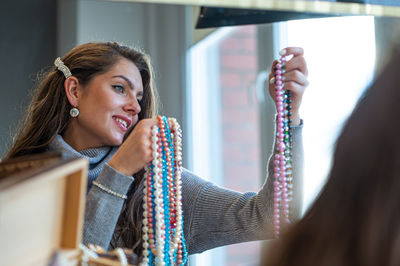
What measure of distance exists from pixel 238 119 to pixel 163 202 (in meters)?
1.57

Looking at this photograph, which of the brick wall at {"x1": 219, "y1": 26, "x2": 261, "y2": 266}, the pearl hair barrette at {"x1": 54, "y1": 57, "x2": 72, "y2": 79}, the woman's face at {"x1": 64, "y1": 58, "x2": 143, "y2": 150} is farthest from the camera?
the brick wall at {"x1": 219, "y1": 26, "x2": 261, "y2": 266}

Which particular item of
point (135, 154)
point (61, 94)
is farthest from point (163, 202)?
point (61, 94)

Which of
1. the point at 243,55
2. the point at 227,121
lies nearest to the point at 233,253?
the point at 227,121

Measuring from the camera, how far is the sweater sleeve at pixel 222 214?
4.51ft

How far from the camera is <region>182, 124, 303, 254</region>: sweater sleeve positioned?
1.38m

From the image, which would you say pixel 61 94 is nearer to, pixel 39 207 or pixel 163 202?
pixel 163 202

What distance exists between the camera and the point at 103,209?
123 centimetres

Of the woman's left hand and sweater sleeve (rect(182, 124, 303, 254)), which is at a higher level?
the woman's left hand

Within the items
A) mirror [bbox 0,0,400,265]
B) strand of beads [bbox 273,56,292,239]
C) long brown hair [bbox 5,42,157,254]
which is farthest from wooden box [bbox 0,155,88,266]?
long brown hair [bbox 5,42,157,254]

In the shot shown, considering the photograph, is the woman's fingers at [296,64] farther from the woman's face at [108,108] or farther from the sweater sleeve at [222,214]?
the woman's face at [108,108]

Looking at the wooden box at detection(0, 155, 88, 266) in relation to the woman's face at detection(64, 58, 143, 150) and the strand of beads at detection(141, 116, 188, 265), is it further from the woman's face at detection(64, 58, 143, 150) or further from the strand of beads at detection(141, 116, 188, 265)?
the woman's face at detection(64, 58, 143, 150)

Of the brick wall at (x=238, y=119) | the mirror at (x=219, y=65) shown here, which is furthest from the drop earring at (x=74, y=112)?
the brick wall at (x=238, y=119)

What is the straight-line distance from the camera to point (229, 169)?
110 inches

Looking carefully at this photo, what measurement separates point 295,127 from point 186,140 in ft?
3.80
